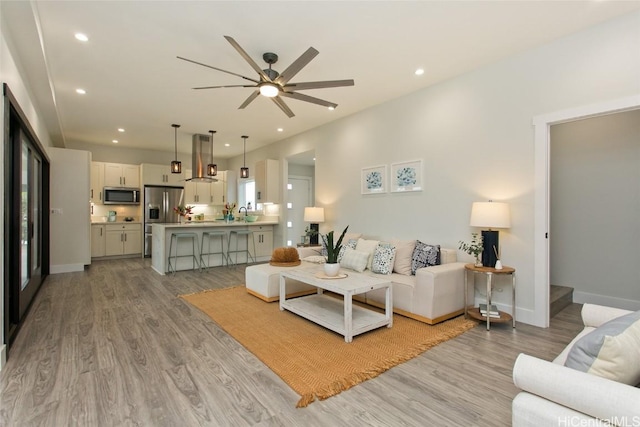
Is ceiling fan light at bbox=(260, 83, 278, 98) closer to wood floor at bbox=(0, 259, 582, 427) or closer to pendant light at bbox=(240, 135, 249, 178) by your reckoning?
wood floor at bbox=(0, 259, 582, 427)

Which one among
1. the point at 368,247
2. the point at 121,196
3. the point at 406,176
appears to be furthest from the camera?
the point at 121,196

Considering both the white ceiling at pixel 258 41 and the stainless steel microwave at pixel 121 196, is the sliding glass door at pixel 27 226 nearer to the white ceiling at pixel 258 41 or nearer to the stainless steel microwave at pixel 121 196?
the white ceiling at pixel 258 41

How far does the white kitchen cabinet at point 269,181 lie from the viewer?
7.12 metres

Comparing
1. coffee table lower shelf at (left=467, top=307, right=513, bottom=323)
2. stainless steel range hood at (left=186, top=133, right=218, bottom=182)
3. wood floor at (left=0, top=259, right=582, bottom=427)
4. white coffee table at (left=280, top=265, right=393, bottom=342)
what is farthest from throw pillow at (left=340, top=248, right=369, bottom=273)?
stainless steel range hood at (left=186, top=133, right=218, bottom=182)

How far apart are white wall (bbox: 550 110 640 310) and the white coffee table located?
276 cm

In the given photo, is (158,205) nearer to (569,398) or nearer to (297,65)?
(297,65)

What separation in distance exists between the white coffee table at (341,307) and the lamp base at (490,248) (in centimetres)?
109

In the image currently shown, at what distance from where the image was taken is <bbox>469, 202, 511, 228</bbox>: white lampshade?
10.5 ft

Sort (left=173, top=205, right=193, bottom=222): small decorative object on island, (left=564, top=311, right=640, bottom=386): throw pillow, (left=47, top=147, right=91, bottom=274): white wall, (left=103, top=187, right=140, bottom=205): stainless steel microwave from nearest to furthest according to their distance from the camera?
(left=564, top=311, right=640, bottom=386): throw pillow < (left=47, top=147, right=91, bottom=274): white wall < (left=173, top=205, right=193, bottom=222): small decorative object on island < (left=103, top=187, right=140, bottom=205): stainless steel microwave

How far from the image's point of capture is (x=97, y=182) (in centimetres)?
753

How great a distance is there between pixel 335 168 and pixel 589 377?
4847 mm

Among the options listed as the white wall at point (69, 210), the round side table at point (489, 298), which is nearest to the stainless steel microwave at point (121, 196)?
the white wall at point (69, 210)

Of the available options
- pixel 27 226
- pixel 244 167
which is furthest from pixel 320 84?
pixel 244 167

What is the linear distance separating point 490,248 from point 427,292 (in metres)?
0.84
